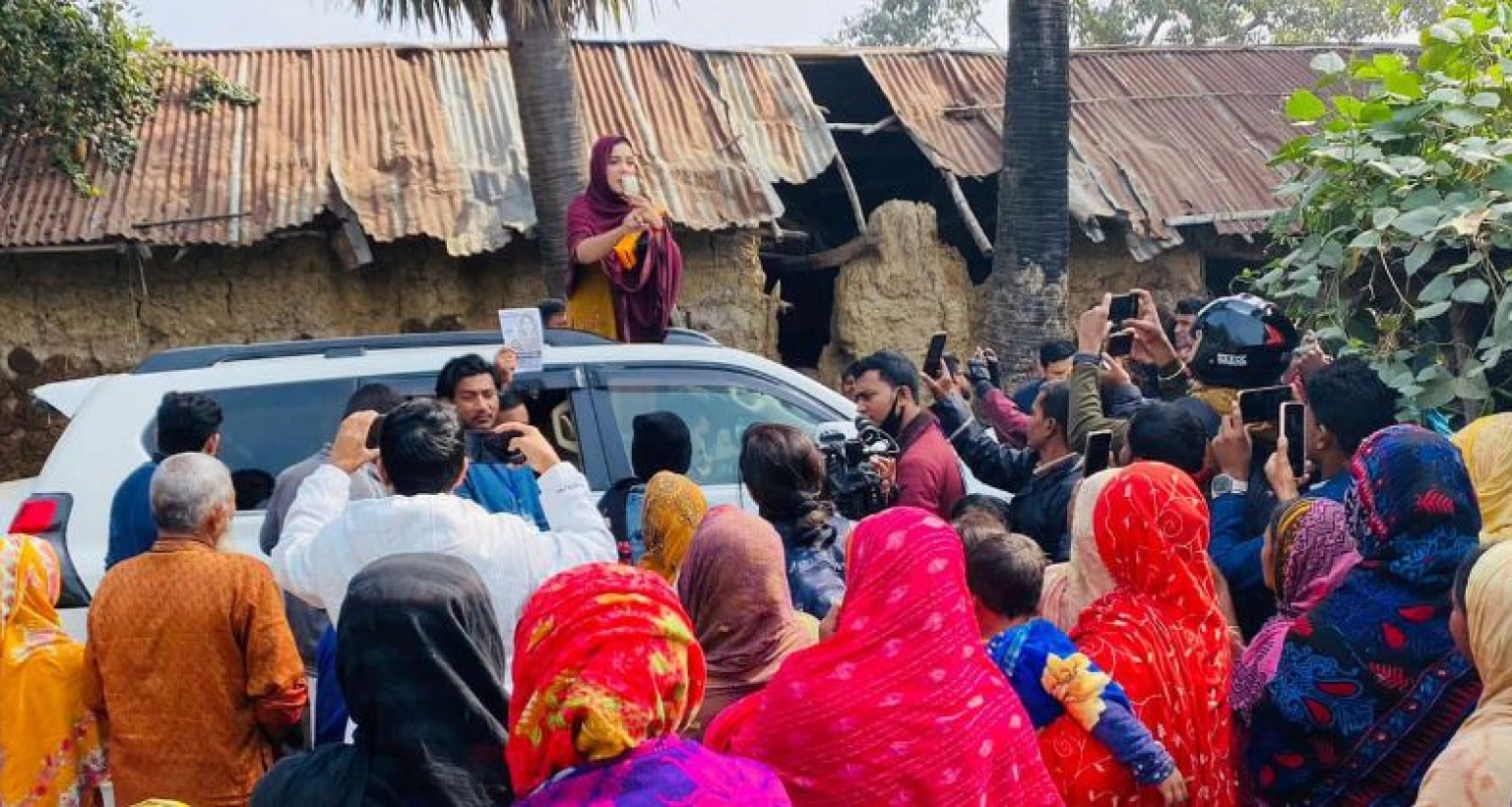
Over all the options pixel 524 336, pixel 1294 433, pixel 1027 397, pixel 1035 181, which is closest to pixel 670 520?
pixel 524 336

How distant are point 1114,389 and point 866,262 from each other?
261 inches

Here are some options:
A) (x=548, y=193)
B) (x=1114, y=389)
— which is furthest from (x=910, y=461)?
(x=548, y=193)

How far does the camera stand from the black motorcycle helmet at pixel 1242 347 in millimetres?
5500

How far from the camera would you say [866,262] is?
12211 mm

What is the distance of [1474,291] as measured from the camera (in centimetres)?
487

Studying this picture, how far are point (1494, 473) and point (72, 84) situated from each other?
386 inches

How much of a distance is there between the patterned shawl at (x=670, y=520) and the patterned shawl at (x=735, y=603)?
0.51m

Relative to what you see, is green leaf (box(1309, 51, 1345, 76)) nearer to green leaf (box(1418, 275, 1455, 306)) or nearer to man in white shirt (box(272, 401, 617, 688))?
green leaf (box(1418, 275, 1455, 306))

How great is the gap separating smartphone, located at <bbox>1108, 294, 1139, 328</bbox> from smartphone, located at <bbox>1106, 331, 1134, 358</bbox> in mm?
142

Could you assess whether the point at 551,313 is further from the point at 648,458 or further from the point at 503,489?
the point at 503,489

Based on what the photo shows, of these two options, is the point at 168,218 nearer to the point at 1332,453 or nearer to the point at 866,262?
the point at 866,262

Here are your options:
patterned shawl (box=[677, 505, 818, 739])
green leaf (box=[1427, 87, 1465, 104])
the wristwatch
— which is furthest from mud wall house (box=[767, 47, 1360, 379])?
patterned shawl (box=[677, 505, 818, 739])

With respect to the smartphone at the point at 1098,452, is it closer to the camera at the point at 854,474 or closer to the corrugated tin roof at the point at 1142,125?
the camera at the point at 854,474

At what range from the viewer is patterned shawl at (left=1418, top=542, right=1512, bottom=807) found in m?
2.56
